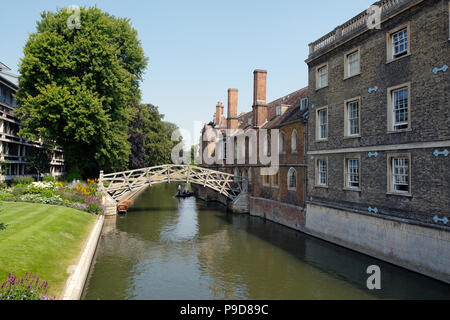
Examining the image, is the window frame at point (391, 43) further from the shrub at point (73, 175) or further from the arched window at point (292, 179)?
the shrub at point (73, 175)

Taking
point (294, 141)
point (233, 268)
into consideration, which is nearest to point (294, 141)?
point (294, 141)

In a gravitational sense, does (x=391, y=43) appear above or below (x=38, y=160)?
above

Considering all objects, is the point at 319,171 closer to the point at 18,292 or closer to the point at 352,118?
the point at 352,118

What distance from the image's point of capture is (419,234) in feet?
43.2

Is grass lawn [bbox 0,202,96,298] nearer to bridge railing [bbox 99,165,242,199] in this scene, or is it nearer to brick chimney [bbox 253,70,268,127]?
bridge railing [bbox 99,165,242,199]

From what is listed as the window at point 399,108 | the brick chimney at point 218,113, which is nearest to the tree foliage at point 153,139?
the brick chimney at point 218,113

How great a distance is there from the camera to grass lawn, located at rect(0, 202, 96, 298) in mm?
10703

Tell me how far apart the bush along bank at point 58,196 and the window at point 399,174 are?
66.1 feet

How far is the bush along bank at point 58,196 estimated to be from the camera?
2250 centimetres

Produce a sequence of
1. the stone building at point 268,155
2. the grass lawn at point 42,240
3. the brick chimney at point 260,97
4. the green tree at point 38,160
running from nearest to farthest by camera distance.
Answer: the grass lawn at point 42,240, the stone building at point 268,155, the brick chimney at point 260,97, the green tree at point 38,160

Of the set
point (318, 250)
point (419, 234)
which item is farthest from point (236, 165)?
point (419, 234)

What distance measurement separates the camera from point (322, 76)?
68.4ft

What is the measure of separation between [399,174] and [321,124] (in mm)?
6965
